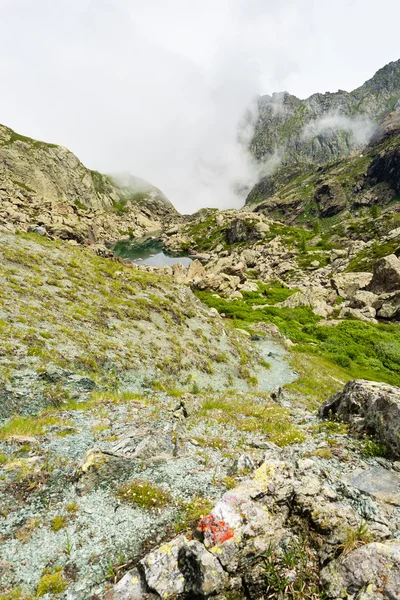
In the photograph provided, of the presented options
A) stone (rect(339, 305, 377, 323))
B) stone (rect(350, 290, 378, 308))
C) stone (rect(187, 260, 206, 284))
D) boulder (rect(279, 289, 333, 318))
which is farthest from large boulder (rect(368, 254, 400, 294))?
stone (rect(187, 260, 206, 284))

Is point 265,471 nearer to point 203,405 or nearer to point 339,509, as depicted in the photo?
point 339,509

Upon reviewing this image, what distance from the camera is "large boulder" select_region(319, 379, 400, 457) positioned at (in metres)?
10.3

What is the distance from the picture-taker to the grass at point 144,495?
24.6ft

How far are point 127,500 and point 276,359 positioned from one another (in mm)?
25070

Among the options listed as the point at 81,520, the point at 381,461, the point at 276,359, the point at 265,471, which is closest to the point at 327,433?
the point at 381,461

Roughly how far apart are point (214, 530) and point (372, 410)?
8.88m

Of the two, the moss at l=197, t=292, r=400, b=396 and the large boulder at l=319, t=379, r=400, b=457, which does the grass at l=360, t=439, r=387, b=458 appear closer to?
the large boulder at l=319, t=379, r=400, b=457

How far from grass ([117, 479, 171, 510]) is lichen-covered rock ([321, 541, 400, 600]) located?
13.5 feet

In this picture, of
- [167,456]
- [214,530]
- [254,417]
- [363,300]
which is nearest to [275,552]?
[214,530]

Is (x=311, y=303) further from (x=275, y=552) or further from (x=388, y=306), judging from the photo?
(x=275, y=552)

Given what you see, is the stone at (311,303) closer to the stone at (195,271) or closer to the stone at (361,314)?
the stone at (361,314)

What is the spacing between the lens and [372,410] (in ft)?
38.1

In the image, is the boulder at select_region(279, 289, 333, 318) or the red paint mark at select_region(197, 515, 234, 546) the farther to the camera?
the boulder at select_region(279, 289, 333, 318)

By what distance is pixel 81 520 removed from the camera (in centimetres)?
712
